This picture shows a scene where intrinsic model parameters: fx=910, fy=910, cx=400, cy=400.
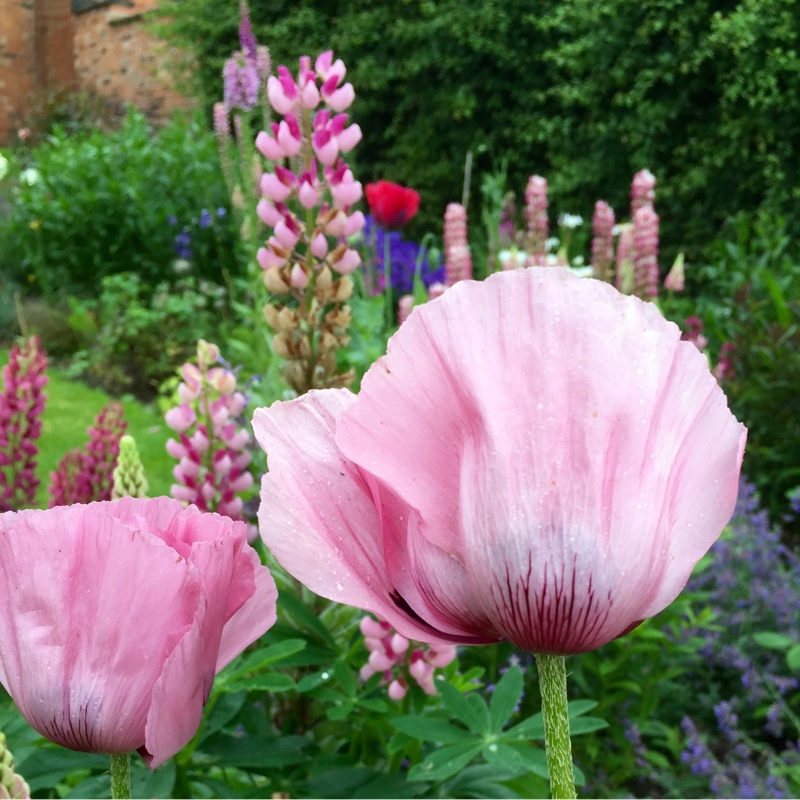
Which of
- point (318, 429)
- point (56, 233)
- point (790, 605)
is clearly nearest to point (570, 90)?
point (56, 233)

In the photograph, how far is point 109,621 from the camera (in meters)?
0.35

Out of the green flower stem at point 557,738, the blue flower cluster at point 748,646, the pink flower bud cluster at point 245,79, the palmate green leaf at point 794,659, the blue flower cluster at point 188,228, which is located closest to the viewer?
the green flower stem at point 557,738

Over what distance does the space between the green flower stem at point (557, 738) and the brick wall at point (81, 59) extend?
1109cm

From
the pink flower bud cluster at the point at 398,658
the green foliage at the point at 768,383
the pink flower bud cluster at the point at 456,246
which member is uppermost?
the pink flower bud cluster at the point at 456,246

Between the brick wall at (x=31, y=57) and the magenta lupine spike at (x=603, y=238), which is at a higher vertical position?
the brick wall at (x=31, y=57)

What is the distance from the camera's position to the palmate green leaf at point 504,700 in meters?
0.88

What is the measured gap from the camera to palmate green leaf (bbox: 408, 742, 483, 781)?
0.80m

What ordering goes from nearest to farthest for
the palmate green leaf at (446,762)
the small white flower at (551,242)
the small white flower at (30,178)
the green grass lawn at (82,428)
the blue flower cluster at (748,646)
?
1. the palmate green leaf at (446,762)
2. the blue flower cluster at (748,646)
3. the small white flower at (551,242)
4. the green grass lawn at (82,428)
5. the small white flower at (30,178)

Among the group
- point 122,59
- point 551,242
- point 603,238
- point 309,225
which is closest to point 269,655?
point 309,225

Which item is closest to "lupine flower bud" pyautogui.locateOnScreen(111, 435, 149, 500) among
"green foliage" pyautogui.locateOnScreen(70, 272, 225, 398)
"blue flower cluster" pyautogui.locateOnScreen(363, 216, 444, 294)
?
"blue flower cluster" pyautogui.locateOnScreen(363, 216, 444, 294)

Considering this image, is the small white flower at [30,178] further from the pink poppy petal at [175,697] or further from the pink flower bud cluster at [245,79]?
the pink poppy petal at [175,697]

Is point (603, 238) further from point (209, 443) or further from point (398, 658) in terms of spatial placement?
point (398, 658)

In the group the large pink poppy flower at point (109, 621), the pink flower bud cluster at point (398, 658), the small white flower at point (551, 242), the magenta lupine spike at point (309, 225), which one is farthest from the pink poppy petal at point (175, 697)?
the small white flower at point (551, 242)

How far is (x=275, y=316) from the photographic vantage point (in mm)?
1251
